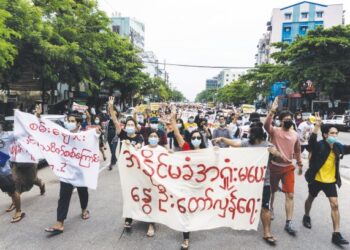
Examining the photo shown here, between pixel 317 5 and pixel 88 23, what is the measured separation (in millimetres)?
57282

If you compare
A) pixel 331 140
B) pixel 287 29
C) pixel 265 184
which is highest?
pixel 287 29

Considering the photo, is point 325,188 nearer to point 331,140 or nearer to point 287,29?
point 331,140

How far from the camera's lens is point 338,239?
14.2 ft

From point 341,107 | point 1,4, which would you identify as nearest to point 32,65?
point 1,4

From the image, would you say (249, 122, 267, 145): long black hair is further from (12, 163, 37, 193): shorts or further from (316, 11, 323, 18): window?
(316, 11, 323, 18): window

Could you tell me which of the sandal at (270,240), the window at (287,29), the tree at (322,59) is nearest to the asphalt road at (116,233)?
the sandal at (270,240)

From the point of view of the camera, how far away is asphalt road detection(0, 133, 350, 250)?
4188mm

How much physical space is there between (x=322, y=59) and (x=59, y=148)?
3167 cm

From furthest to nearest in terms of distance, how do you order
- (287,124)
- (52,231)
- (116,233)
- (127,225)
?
(287,124), (127,225), (116,233), (52,231)

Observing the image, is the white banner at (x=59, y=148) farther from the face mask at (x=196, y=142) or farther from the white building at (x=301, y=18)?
the white building at (x=301, y=18)

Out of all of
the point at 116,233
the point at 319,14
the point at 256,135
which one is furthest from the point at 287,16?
the point at 116,233

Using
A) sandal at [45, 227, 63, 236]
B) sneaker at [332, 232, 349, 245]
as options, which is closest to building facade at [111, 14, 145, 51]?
sandal at [45, 227, 63, 236]

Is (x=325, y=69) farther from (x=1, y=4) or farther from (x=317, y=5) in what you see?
(x=317, y=5)

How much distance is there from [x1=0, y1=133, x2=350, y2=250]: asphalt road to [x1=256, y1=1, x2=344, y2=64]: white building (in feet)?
208
